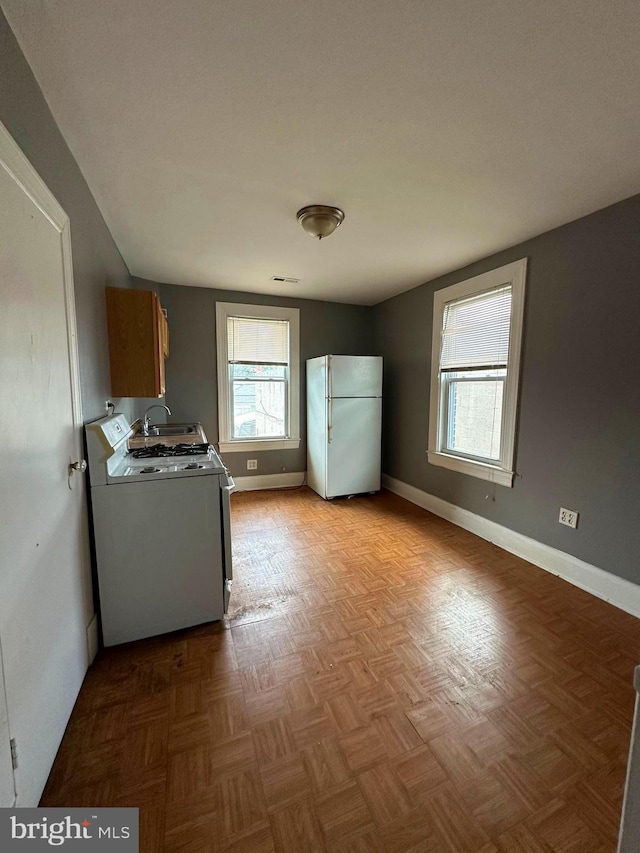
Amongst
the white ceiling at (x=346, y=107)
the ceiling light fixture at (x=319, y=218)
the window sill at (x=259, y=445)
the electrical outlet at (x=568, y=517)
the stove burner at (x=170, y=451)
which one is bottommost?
the electrical outlet at (x=568, y=517)

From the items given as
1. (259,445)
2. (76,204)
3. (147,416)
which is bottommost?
(259,445)

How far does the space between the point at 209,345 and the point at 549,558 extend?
12.1 ft

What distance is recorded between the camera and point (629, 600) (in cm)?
200

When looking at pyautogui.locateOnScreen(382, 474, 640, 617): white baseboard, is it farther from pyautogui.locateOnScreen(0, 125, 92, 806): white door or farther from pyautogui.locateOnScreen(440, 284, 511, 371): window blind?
pyautogui.locateOnScreen(0, 125, 92, 806): white door

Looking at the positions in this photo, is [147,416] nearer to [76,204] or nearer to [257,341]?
[257,341]

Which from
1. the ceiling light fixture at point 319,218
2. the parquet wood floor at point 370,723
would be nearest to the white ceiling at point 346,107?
the ceiling light fixture at point 319,218

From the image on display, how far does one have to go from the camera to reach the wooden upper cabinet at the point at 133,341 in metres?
2.17

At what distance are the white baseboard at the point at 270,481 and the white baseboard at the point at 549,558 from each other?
5.37 ft

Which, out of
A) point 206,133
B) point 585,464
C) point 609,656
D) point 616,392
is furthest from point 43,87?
point 609,656

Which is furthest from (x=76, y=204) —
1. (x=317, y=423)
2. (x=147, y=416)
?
(x=317, y=423)

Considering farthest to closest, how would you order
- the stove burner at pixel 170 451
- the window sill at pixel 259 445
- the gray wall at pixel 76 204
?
the window sill at pixel 259 445 → the stove burner at pixel 170 451 → the gray wall at pixel 76 204

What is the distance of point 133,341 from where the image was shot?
224cm

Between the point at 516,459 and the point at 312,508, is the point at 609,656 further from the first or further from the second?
the point at 312,508

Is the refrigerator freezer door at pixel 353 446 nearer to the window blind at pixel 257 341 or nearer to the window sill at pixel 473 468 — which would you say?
the window sill at pixel 473 468
